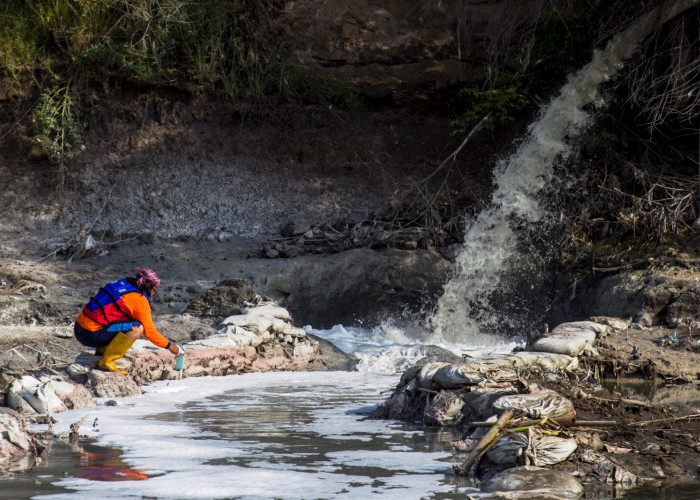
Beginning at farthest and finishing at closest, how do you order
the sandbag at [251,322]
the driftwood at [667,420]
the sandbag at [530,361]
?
the sandbag at [251,322], the sandbag at [530,361], the driftwood at [667,420]

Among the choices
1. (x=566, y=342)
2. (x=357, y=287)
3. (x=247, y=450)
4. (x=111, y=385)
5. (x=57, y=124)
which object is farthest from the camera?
(x=57, y=124)

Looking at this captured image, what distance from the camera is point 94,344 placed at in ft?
21.8

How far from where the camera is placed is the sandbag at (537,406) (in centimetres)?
457

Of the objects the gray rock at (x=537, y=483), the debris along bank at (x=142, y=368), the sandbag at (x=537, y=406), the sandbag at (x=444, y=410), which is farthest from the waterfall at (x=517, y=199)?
the gray rock at (x=537, y=483)

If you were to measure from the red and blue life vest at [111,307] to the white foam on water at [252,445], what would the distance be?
0.67 m

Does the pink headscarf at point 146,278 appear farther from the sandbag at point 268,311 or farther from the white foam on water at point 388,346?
the white foam on water at point 388,346

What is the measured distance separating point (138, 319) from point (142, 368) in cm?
55

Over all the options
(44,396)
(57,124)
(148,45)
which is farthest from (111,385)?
(148,45)

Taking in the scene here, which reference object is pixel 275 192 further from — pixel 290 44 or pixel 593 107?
pixel 593 107

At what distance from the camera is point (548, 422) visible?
450 centimetres

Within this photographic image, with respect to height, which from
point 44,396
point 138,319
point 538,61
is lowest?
point 44,396

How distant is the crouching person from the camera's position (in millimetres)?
6602

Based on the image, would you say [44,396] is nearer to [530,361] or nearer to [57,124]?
[530,361]

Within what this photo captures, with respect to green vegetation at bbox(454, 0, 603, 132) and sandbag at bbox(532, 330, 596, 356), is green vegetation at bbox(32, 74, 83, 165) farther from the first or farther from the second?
sandbag at bbox(532, 330, 596, 356)
